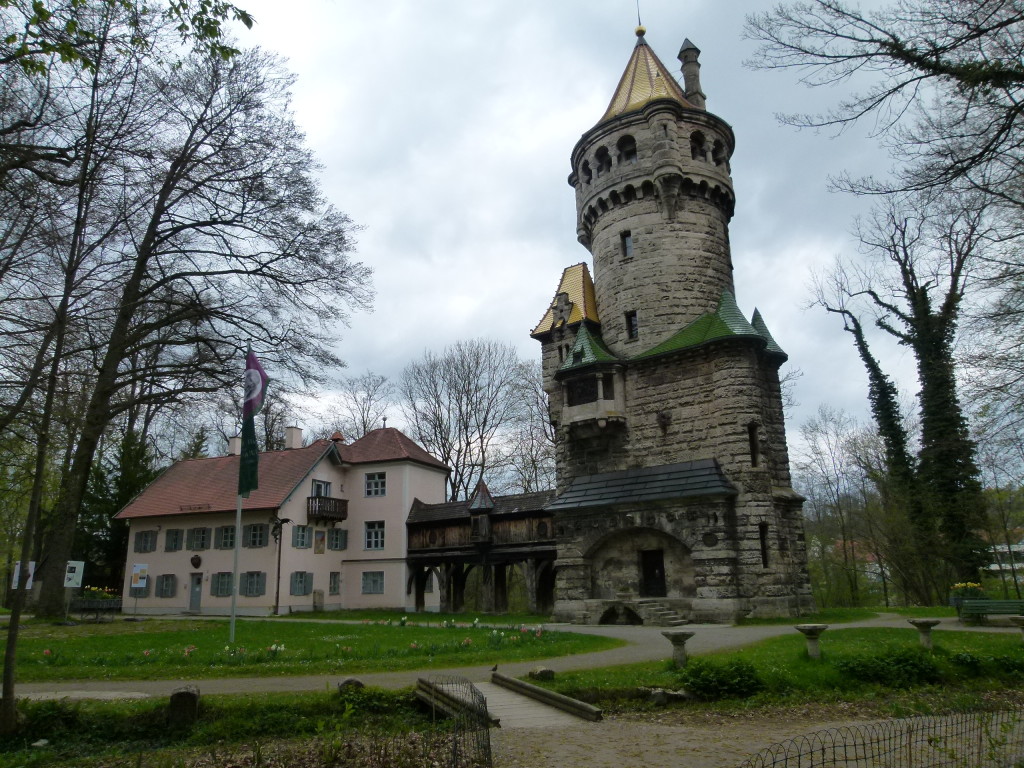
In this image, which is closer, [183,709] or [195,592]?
[183,709]

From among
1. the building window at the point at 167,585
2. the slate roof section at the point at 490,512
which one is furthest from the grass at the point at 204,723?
the building window at the point at 167,585

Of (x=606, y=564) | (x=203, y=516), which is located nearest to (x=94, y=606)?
(x=203, y=516)

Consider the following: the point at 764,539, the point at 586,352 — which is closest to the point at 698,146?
the point at 586,352

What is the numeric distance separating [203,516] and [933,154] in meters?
32.7

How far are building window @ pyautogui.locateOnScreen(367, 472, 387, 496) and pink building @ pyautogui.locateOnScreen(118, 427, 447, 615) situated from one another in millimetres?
63

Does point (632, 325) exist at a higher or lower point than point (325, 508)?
higher

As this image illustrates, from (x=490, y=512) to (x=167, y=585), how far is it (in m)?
15.8

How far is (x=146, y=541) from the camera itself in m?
34.2

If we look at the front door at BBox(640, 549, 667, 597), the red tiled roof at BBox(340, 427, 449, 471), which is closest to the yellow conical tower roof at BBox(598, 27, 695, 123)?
the front door at BBox(640, 549, 667, 597)

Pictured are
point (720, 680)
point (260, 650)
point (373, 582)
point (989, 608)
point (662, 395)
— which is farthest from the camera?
point (373, 582)

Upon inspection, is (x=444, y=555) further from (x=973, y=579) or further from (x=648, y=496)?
(x=973, y=579)

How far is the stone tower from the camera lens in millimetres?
21078

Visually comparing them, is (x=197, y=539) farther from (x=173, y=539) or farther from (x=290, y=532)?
(x=290, y=532)

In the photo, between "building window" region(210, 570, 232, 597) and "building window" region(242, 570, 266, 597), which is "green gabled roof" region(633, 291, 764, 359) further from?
"building window" region(210, 570, 232, 597)
